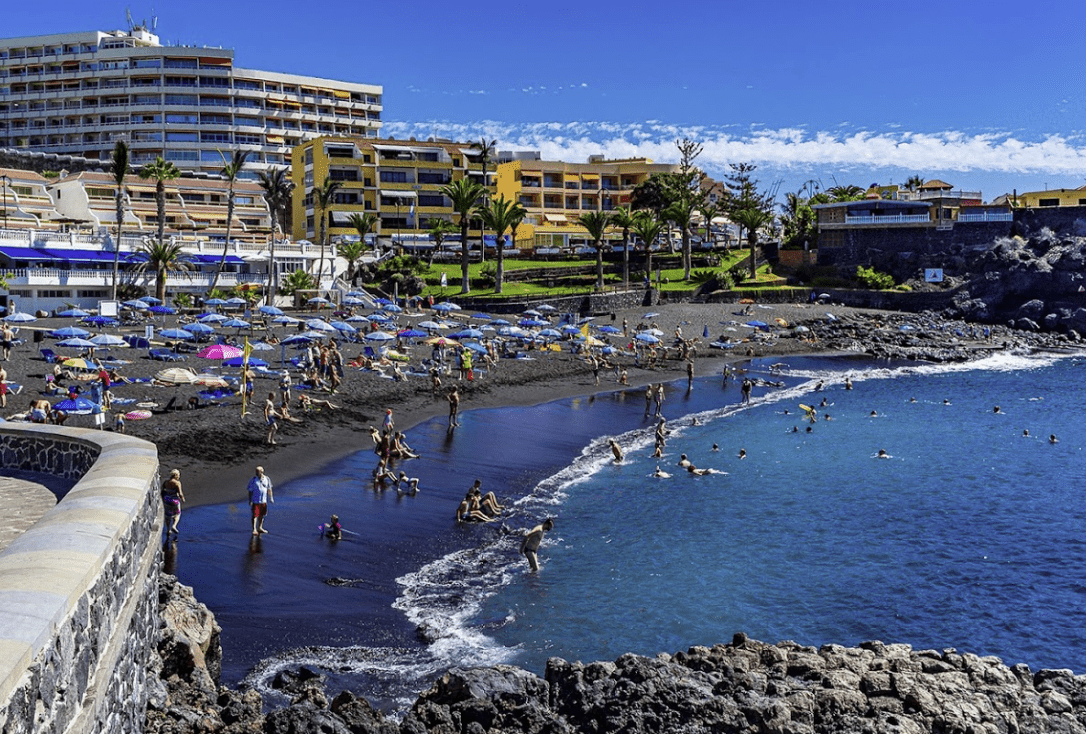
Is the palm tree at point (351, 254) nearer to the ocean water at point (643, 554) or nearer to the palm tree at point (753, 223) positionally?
the palm tree at point (753, 223)

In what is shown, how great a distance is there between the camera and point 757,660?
15.2 meters

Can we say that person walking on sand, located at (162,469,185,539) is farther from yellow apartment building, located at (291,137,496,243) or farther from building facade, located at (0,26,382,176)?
building facade, located at (0,26,382,176)

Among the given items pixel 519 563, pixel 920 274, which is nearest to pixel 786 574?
pixel 519 563

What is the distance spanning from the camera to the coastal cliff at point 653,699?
12445 millimetres

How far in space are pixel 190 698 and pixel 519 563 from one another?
10.5 meters

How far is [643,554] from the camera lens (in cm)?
2372

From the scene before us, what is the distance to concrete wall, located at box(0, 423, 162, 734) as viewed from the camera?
6.24 meters

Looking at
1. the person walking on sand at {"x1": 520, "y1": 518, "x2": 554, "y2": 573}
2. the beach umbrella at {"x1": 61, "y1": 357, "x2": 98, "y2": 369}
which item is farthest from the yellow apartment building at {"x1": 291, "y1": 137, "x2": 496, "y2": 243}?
the person walking on sand at {"x1": 520, "y1": 518, "x2": 554, "y2": 573}

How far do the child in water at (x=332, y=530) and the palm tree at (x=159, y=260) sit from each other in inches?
1611

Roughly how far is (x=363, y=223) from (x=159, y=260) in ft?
79.5

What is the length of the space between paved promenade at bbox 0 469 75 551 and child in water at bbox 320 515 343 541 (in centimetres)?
816

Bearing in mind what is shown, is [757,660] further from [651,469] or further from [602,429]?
[602,429]

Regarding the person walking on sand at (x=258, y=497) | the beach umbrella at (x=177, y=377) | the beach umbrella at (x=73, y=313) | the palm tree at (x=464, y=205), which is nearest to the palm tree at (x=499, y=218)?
the palm tree at (x=464, y=205)

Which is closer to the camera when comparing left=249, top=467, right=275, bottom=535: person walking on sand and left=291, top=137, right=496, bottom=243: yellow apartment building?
left=249, top=467, right=275, bottom=535: person walking on sand
